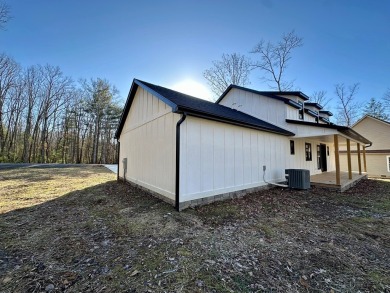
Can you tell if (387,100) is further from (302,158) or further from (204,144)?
(204,144)

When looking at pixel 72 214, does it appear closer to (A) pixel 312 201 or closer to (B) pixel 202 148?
(B) pixel 202 148

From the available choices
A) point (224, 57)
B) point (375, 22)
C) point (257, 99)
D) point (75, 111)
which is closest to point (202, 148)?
point (257, 99)

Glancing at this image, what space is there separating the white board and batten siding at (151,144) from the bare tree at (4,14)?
266 inches

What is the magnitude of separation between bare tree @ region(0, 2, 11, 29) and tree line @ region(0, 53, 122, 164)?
1931 cm

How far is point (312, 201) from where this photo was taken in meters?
6.75

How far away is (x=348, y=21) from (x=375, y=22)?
6.51 ft

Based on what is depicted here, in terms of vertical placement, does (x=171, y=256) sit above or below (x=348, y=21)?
below

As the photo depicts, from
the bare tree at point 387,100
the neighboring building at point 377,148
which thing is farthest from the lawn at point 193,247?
the bare tree at point 387,100

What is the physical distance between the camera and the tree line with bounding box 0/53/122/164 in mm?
23922

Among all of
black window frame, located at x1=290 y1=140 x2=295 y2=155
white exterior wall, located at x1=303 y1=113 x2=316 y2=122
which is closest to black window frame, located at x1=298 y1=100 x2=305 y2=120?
white exterior wall, located at x1=303 y1=113 x2=316 y2=122

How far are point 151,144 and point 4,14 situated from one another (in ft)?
30.6

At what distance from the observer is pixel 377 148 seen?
2045 cm

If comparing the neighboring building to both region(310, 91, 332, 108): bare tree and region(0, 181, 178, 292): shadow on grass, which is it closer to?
region(310, 91, 332, 108): bare tree

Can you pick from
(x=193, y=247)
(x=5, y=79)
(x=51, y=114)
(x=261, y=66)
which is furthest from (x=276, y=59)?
(x=5, y=79)
